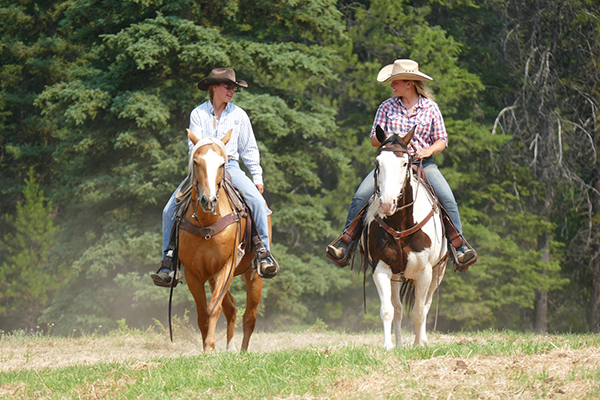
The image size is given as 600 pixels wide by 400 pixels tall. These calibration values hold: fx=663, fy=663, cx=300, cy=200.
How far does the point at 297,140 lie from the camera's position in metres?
19.7

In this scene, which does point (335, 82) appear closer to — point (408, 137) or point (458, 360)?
point (408, 137)

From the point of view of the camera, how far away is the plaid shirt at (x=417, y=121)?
8023 millimetres

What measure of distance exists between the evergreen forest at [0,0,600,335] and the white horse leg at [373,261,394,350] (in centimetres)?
1002

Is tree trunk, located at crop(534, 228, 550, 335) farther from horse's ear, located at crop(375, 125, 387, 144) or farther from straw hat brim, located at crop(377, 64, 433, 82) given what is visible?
horse's ear, located at crop(375, 125, 387, 144)

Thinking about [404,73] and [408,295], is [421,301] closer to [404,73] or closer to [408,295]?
[408,295]

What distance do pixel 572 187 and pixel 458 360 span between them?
57.0 feet

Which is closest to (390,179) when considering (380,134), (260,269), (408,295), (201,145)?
(380,134)

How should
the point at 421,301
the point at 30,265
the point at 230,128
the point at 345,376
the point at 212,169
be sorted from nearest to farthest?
1. the point at 345,376
2. the point at 212,169
3. the point at 421,301
4. the point at 230,128
5. the point at 30,265

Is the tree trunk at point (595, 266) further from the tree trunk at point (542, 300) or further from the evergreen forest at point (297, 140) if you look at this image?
the tree trunk at point (542, 300)

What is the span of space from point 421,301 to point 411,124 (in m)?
2.12

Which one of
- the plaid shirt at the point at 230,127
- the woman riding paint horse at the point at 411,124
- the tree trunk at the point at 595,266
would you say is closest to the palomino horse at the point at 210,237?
the plaid shirt at the point at 230,127

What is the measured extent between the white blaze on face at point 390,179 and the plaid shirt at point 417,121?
1162 millimetres

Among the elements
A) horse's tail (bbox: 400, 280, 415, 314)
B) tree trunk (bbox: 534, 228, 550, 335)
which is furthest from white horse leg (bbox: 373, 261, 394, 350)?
tree trunk (bbox: 534, 228, 550, 335)

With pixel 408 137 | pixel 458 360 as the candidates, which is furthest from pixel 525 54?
pixel 458 360
